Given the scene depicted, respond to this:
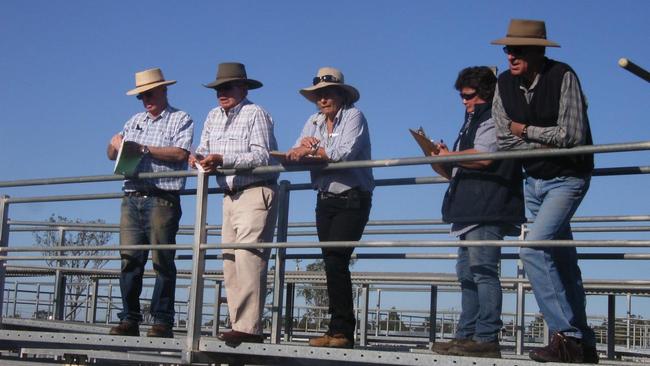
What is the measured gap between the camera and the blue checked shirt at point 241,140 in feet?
23.5

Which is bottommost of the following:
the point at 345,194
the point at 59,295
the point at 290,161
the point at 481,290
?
the point at 59,295

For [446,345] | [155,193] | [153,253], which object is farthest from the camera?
[155,193]

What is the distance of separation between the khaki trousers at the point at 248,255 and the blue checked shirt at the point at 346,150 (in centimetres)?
41

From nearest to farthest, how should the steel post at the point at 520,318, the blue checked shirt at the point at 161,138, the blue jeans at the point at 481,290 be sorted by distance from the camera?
the blue jeans at the point at 481,290
the blue checked shirt at the point at 161,138
the steel post at the point at 520,318

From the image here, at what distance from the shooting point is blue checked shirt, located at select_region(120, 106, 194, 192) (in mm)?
7917

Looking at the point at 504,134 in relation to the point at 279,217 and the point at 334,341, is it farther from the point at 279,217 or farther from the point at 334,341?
the point at 279,217

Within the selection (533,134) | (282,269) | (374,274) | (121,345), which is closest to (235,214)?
(282,269)


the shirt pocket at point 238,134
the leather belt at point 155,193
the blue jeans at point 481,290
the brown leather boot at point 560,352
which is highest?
the shirt pocket at point 238,134

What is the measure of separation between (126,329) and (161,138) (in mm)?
1465

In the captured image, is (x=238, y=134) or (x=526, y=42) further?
(x=238, y=134)

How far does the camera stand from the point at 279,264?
763 cm

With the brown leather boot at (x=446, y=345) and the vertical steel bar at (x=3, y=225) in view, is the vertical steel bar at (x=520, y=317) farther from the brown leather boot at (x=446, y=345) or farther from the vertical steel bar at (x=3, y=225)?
the vertical steel bar at (x=3, y=225)

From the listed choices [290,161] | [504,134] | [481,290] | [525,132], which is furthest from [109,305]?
[525,132]

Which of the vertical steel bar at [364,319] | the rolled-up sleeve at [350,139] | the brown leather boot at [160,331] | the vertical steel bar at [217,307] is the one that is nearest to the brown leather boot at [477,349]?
the rolled-up sleeve at [350,139]
